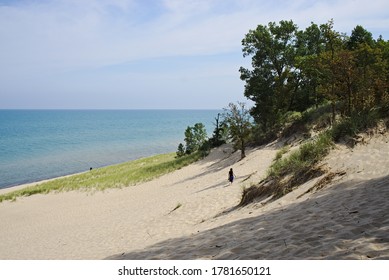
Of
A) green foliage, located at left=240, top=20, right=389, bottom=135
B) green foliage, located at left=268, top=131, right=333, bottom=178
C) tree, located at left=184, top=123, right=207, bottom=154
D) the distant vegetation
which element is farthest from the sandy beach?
tree, located at left=184, top=123, right=207, bottom=154

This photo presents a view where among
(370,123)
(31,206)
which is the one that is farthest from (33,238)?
(370,123)

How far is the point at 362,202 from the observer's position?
23.3 ft

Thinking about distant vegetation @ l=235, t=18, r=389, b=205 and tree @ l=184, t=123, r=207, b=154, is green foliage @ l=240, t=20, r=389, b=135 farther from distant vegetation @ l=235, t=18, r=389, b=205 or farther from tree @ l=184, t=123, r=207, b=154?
tree @ l=184, t=123, r=207, b=154

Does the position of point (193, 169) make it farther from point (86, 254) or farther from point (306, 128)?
point (86, 254)

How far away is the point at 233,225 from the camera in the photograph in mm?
8477

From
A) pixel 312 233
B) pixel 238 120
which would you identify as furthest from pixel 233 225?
pixel 238 120

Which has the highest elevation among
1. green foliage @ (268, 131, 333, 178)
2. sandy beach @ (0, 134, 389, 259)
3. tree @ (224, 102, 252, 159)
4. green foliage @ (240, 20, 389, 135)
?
green foliage @ (240, 20, 389, 135)

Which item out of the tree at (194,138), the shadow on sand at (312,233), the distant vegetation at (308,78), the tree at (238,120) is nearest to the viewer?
the shadow on sand at (312,233)

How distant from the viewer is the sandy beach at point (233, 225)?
223 inches

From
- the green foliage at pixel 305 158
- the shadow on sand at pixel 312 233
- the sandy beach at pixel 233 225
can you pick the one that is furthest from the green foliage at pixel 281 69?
the shadow on sand at pixel 312 233

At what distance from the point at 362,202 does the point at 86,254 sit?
28.4 feet

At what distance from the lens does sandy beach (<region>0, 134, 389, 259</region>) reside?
566 cm

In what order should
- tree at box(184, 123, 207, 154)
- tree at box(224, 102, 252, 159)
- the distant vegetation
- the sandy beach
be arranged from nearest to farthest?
the sandy beach < the distant vegetation < tree at box(224, 102, 252, 159) < tree at box(184, 123, 207, 154)

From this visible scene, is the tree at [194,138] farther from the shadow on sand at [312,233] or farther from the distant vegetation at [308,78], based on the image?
the shadow on sand at [312,233]
